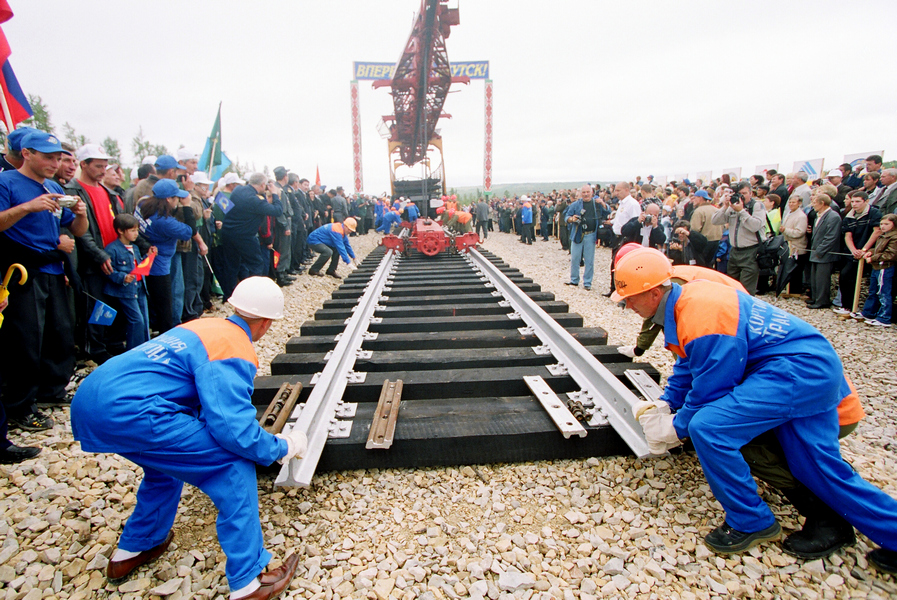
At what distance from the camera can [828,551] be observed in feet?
6.03

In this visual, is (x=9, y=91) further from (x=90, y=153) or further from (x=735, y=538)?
(x=735, y=538)

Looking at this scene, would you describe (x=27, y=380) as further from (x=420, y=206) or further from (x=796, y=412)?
(x=420, y=206)

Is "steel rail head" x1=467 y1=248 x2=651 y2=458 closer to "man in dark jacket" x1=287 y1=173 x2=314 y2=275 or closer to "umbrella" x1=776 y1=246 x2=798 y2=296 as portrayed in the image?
"umbrella" x1=776 y1=246 x2=798 y2=296

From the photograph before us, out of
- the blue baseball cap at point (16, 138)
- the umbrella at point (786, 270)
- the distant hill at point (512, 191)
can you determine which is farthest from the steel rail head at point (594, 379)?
the distant hill at point (512, 191)

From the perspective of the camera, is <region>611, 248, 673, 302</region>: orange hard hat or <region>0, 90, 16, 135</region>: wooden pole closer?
<region>611, 248, 673, 302</region>: orange hard hat

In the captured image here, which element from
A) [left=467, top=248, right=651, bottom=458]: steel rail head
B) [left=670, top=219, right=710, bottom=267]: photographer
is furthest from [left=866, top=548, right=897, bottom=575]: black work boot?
[left=670, top=219, right=710, bottom=267]: photographer

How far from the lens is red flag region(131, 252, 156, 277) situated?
4.03 metres

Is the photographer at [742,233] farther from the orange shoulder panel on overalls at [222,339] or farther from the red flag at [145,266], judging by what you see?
the red flag at [145,266]

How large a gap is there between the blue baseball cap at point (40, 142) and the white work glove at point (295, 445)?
104 inches

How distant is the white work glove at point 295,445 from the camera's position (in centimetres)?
204

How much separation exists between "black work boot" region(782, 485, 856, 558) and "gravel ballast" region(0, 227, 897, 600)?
4 cm

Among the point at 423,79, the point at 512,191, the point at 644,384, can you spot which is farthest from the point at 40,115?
the point at 512,191

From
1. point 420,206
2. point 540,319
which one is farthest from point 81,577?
point 420,206

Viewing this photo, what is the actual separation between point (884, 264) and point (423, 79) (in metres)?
12.9
